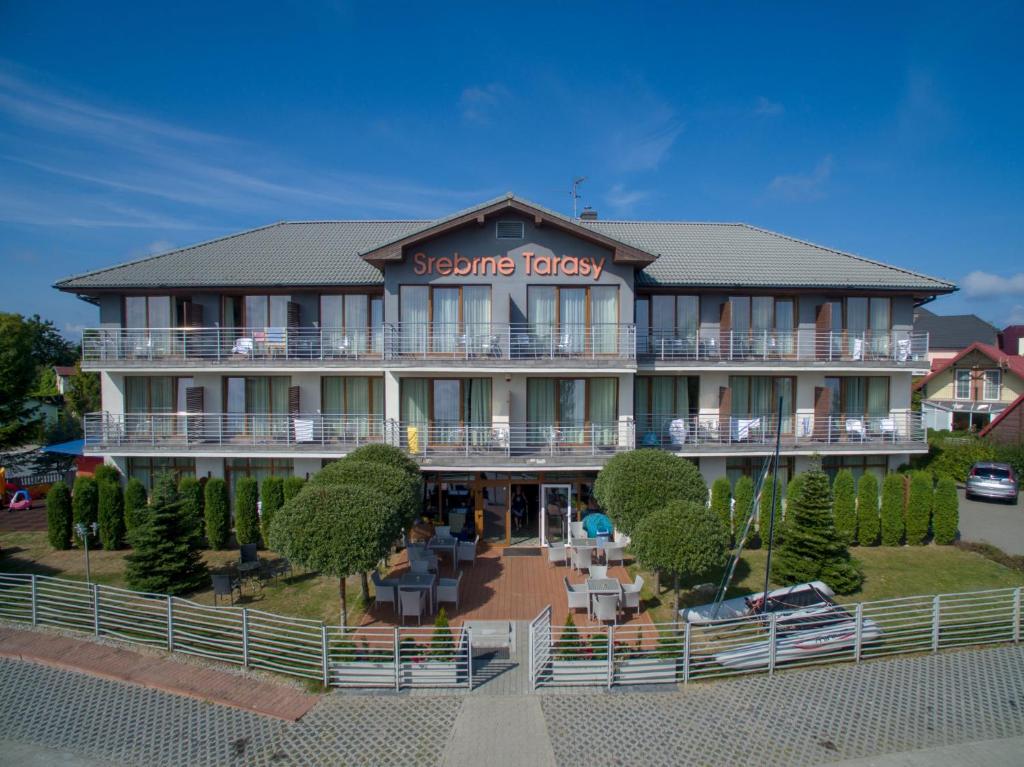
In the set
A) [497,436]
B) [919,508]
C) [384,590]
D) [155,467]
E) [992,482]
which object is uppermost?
[497,436]

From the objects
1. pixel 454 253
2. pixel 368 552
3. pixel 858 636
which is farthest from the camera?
pixel 454 253

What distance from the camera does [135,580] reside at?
14703mm

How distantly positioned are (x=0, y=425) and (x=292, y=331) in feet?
41.2

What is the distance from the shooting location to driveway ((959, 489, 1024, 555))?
63.0 ft

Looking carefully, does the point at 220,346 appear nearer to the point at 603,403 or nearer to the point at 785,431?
the point at 603,403

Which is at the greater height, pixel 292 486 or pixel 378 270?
pixel 378 270

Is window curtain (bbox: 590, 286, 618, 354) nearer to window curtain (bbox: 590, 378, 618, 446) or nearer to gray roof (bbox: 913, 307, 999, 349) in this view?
window curtain (bbox: 590, 378, 618, 446)

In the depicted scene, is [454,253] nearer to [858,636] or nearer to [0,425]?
[858,636]

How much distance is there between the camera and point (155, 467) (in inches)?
807

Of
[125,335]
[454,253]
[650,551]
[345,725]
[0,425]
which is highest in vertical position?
[454,253]

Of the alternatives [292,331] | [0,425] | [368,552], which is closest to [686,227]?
[292,331]

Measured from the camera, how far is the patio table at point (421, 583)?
44.1ft

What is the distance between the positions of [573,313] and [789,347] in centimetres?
801

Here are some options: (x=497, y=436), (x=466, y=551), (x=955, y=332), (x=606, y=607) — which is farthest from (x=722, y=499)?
(x=955, y=332)
